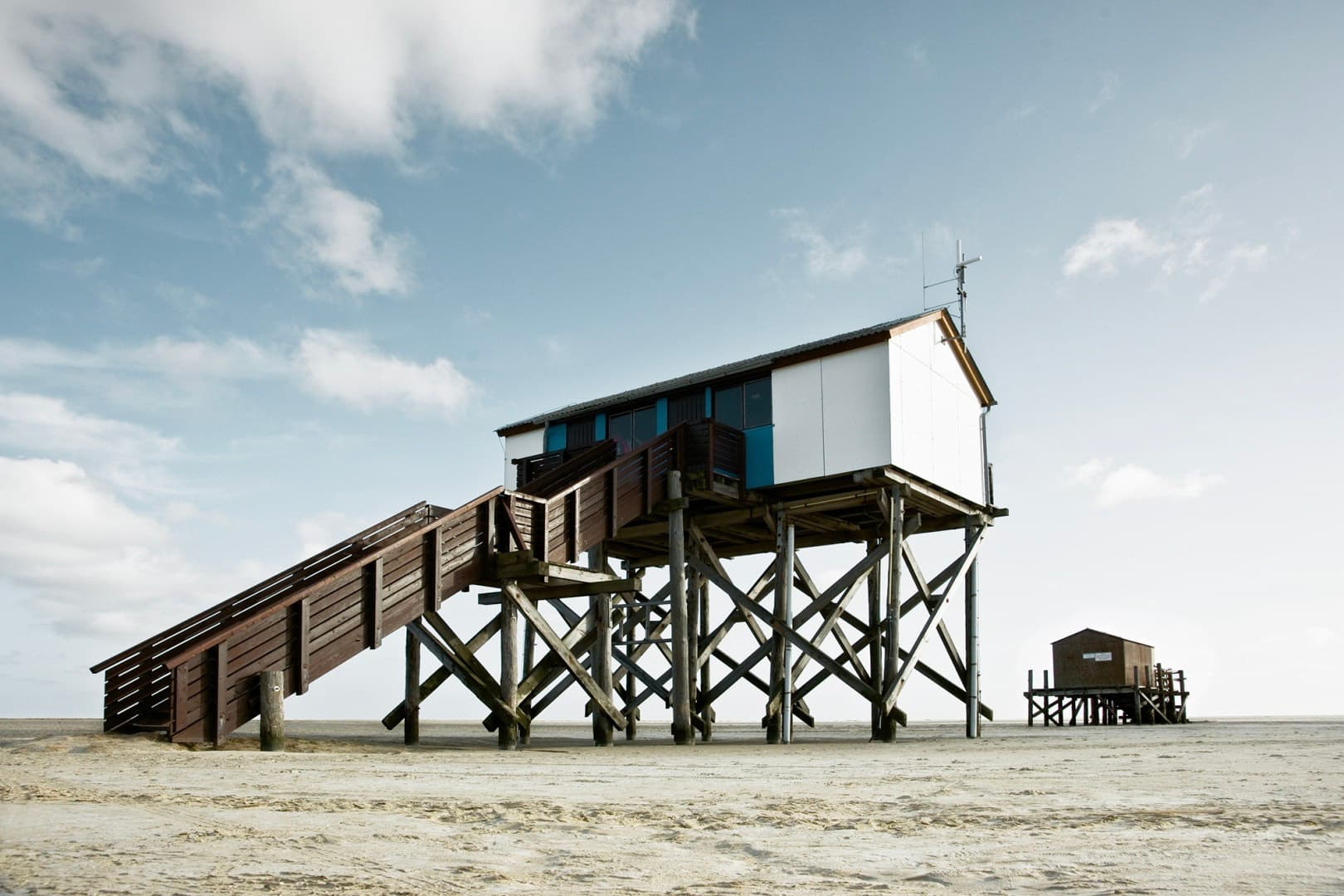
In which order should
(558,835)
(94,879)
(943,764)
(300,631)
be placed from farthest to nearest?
(300,631) < (943,764) < (558,835) < (94,879)

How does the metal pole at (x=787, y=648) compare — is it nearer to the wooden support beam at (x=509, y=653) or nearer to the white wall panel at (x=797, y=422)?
the white wall panel at (x=797, y=422)

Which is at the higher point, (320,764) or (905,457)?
(905,457)

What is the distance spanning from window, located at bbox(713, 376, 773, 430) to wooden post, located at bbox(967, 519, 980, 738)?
5664 millimetres

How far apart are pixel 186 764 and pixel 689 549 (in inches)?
541

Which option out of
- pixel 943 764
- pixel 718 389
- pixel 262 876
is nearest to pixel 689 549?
pixel 718 389

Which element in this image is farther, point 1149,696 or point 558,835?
point 1149,696

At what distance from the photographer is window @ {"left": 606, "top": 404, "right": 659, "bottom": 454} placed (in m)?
24.7

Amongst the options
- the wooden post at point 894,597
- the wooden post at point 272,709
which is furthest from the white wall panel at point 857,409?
the wooden post at point 272,709

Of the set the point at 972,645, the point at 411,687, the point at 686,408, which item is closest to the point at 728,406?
the point at 686,408

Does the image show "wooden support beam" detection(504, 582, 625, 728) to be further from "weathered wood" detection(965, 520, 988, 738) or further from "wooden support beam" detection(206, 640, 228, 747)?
"weathered wood" detection(965, 520, 988, 738)

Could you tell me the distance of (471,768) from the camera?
11.6 meters

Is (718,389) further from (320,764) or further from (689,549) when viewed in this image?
(320,764)

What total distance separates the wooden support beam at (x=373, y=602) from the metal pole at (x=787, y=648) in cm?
829

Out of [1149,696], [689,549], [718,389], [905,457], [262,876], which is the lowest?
[1149,696]
